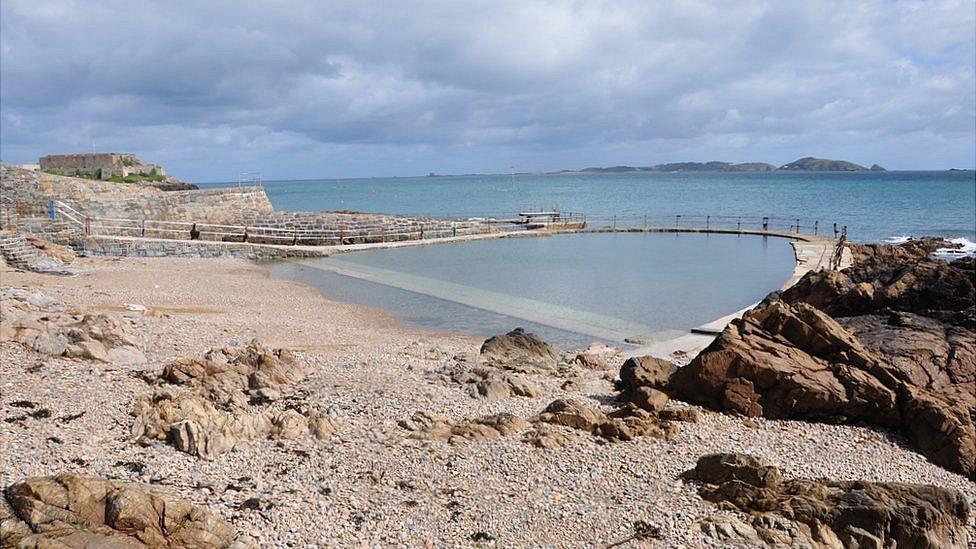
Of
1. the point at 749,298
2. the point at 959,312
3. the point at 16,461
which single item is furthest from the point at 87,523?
the point at 749,298

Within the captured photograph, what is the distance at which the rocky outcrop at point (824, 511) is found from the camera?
6457 mm

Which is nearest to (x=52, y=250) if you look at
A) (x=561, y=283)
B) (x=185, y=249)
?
(x=185, y=249)

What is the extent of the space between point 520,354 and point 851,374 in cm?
521

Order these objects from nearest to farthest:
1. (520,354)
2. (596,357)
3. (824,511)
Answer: (824,511) → (520,354) → (596,357)

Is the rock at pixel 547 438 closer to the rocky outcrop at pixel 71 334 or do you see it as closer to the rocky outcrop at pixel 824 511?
the rocky outcrop at pixel 824 511

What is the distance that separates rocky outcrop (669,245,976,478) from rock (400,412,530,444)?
3.06m

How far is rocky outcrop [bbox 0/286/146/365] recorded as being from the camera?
958cm

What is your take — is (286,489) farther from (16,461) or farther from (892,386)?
(892,386)

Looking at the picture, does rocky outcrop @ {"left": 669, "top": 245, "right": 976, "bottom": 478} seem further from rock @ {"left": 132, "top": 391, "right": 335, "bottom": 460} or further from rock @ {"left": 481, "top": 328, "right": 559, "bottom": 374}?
rock @ {"left": 132, "top": 391, "right": 335, "bottom": 460}

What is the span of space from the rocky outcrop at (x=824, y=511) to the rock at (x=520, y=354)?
4849 millimetres

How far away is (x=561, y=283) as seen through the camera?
23.2m

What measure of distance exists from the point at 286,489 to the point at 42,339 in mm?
5375

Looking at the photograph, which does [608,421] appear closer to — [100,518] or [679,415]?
[679,415]

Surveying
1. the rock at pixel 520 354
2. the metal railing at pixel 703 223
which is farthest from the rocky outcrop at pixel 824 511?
the metal railing at pixel 703 223
